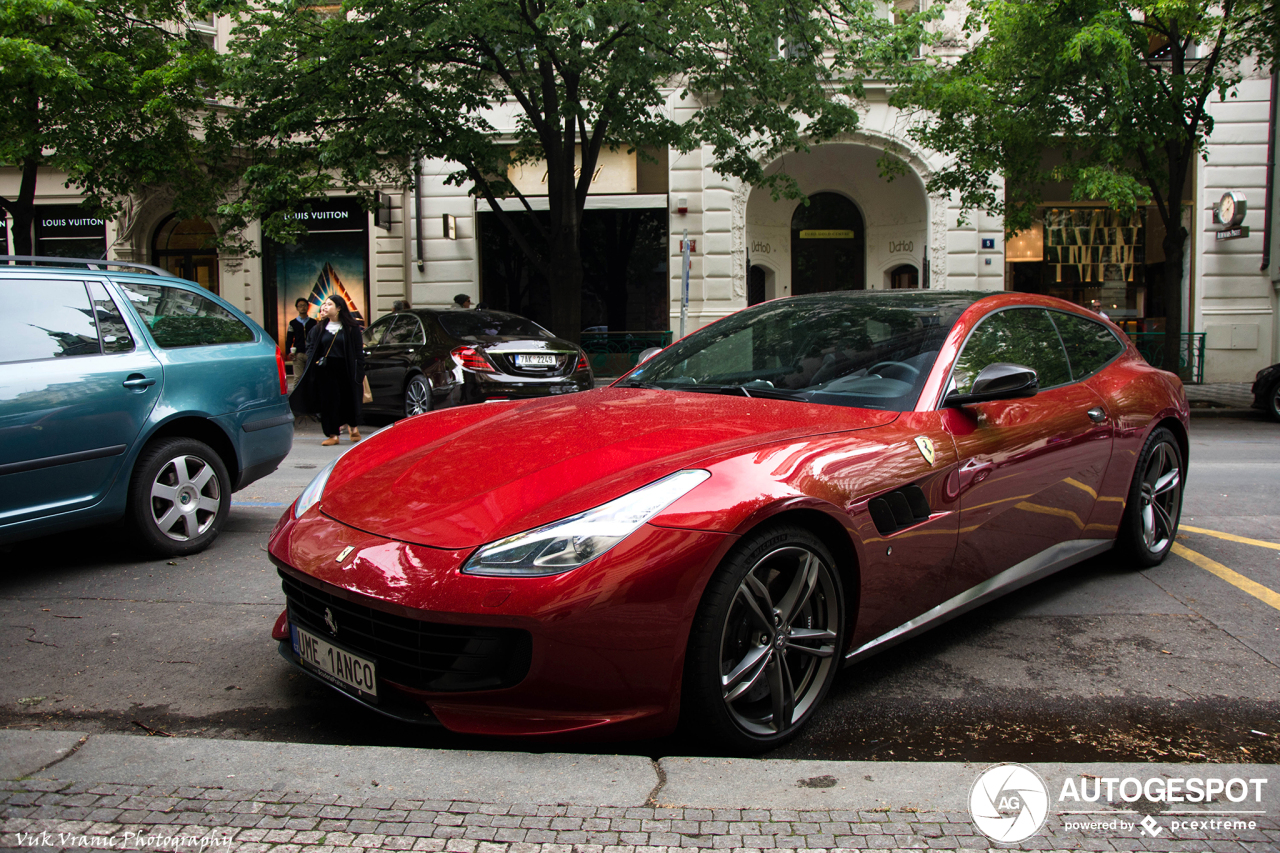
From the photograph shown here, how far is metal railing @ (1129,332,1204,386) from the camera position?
18.7 metres

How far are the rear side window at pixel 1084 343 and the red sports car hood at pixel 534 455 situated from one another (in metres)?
1.60

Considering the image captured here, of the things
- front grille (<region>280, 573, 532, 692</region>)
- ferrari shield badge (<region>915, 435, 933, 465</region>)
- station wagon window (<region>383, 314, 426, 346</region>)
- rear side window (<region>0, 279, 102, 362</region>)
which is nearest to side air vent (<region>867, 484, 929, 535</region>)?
ferrari shield badge (<region>915, 435, 933, 465</region>)

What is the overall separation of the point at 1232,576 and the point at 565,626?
3.96 m

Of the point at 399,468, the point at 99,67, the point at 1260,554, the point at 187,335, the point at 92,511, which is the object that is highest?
the point at 99,67

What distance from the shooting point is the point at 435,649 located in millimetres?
2406

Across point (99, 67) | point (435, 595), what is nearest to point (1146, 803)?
point (435, 595)

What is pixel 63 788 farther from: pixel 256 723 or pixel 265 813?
pixel 256 723

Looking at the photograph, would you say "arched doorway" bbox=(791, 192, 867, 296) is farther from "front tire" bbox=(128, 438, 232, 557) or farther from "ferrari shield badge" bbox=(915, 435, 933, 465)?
"ferrari shield badge" bbox=(915, 435, 933, 465)

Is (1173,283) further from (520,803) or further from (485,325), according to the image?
(520,803)

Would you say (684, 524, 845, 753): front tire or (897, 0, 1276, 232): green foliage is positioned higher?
(897, 0, 1276, 232): green foliage

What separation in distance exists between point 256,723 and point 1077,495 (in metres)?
3.32

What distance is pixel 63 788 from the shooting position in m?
2.15

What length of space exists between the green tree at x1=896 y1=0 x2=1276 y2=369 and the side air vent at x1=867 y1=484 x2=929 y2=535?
11.1 m

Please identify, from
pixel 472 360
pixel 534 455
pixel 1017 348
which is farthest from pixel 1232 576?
pixel 472 360
